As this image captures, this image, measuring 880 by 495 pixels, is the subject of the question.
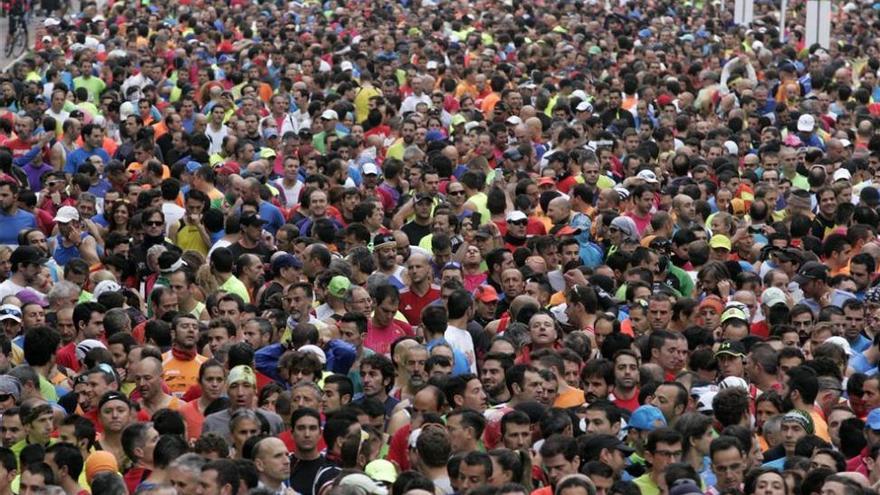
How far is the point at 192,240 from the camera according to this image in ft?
55.9

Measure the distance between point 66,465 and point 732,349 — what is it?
167 inches

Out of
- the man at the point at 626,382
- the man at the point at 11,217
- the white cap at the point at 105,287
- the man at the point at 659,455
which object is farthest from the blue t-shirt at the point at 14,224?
the man at the point at 659,455

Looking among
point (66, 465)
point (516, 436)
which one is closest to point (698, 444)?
point (516, 436)

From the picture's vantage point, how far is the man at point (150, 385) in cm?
1266

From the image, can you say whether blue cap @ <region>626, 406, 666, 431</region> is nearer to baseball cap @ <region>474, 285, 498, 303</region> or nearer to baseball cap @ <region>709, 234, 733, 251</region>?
baseball cap @ <region>474, 285, 498, 303</region>

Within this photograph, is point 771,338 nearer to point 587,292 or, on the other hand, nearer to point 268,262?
point 587,292

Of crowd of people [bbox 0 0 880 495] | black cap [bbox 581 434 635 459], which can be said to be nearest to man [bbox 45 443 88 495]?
crowd of people [bbox 0 0 880 495]

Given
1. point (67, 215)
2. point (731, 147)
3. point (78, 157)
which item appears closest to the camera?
point (67, 215)

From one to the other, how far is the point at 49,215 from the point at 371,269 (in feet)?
11.4

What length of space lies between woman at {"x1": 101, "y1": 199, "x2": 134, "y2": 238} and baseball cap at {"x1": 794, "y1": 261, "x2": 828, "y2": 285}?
5045 millimetres

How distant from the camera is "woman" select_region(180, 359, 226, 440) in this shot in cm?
1250

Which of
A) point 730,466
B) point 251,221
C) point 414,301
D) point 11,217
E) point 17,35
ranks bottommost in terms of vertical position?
point 17,35

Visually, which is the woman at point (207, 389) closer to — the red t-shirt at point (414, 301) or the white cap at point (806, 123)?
the red t-shirt at point (414, 301)

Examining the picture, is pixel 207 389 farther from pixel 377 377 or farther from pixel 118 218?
pixel 118 218
